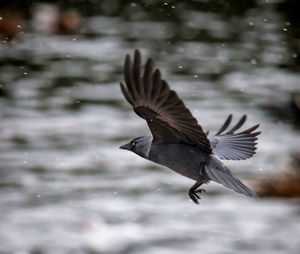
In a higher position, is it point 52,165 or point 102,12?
point 102,12

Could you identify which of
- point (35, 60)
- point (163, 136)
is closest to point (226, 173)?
point (163, 136)

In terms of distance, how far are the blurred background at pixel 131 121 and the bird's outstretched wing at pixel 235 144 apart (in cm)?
306

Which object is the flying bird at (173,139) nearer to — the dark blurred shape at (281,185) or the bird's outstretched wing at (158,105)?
the bird's outstretched wing at (158,105)

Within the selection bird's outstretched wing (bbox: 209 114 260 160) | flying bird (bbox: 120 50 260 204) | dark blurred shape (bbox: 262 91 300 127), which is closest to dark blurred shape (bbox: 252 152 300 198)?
dark blurred shape (bbox: 262 91 300 127)

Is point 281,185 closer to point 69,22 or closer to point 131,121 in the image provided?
point 131,121

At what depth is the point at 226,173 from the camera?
18.8 ft

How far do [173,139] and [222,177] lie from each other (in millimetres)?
387

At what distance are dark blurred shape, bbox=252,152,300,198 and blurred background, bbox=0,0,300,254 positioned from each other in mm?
19

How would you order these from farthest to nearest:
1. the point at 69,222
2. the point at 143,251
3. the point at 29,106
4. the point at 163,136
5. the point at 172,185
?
1. the point at 29,106
2. the point at 172,185
3. the point at 69,222
4. the point at 143,251
5. the point at 163,136

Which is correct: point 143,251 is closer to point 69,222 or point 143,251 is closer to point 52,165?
point 69,222

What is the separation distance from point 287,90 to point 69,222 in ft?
13.8

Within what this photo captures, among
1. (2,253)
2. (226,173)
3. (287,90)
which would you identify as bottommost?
(2,253)

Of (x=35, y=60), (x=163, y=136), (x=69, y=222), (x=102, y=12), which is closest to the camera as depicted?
(x=163, y=136)

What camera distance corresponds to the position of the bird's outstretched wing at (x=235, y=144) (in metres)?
6.11
